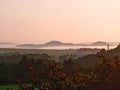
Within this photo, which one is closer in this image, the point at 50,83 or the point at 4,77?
the point at 50,83

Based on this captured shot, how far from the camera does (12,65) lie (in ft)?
191

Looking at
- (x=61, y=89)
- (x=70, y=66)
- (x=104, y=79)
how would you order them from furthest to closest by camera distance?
1. (x=70, y=66)
2. (x=104, y=79)
3. (x=61, y=89)

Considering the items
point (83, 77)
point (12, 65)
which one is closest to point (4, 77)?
point (12, 65)

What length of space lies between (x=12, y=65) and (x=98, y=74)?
40.4m

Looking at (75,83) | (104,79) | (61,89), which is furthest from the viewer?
(75,83)

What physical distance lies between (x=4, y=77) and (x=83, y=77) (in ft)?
113

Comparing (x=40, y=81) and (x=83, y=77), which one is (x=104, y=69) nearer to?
(x=83, y=77)

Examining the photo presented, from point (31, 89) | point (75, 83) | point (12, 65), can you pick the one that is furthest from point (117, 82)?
point (12, 65)

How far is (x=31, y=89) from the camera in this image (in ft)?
56.9

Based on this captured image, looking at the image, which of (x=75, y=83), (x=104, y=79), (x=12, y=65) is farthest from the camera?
(x=12, y=65)

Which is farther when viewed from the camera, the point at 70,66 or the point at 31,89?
the point at 70,66

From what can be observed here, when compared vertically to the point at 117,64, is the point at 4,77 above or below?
below

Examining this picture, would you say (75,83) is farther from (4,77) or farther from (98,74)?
(4,77)

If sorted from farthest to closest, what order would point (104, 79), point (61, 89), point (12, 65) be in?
point (12, 65) < point (104, 79) < point (61, 89)
